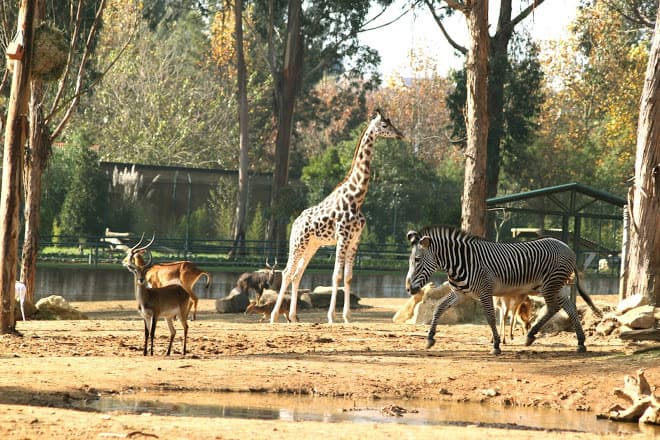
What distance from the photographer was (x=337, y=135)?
219ft

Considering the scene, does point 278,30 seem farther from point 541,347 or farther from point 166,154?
point 541,347

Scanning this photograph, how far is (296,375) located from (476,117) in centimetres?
1130

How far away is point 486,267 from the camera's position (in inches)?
656

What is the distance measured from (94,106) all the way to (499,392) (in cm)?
4785

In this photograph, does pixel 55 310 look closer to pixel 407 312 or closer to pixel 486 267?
pixel 407 312

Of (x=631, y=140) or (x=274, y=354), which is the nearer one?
(x=274, y=354)

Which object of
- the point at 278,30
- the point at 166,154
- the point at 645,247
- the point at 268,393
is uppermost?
the point at 278,30

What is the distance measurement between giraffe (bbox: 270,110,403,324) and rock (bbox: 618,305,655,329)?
629 cm

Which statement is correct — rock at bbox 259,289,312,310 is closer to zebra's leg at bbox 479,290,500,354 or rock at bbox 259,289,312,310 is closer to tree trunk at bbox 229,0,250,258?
zebra's leg at bbox 479,290,500,354

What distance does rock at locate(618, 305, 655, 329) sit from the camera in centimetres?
1691

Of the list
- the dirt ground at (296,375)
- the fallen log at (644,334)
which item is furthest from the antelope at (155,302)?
the fallen log at (644,334)

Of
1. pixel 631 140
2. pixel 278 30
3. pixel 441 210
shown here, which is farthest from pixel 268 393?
pixel 631 140

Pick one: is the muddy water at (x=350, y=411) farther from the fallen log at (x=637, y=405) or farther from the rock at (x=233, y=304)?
the rock at (x=233, y=304)

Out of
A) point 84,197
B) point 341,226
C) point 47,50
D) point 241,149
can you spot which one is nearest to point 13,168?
point 47,50
